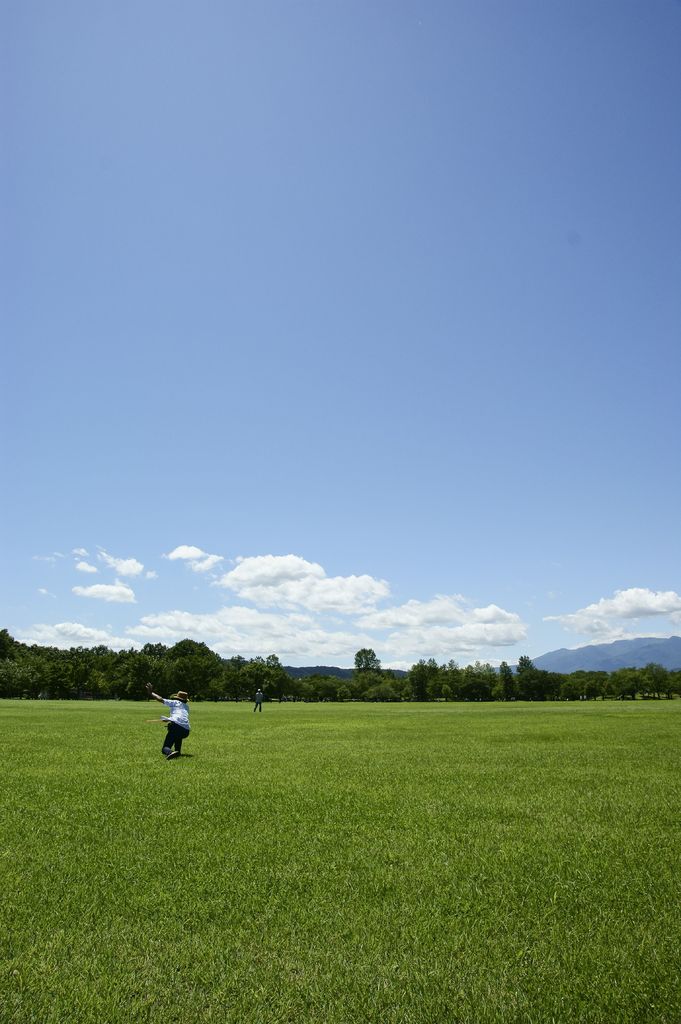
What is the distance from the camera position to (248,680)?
460 ft

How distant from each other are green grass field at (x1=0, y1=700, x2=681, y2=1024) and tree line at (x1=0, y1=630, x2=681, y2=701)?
9850 cm

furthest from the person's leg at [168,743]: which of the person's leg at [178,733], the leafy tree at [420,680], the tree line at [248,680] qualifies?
the leafy tree at [420,680]

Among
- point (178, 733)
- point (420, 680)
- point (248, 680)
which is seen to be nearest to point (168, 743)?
point (178, 733)

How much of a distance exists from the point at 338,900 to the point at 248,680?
459 feet

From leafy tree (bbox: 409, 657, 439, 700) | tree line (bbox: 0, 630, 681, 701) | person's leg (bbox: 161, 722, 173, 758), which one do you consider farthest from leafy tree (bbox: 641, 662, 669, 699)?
person's leg (bbox: 161, 722, 173, 758)

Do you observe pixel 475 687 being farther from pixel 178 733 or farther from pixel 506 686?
pixel 178 733

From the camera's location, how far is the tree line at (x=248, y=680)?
423ft

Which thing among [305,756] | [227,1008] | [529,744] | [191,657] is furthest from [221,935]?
[191,657]

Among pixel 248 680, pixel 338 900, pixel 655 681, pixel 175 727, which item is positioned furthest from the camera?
pixel 655 681

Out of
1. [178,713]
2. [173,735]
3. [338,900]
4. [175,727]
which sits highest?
[178,713]

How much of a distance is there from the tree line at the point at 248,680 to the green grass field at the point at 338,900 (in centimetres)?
9850

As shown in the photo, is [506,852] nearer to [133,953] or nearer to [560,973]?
[560,973]

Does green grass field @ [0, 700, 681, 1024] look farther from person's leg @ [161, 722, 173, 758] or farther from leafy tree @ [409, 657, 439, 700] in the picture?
leafy tree @ [409, 657, 439, 700]

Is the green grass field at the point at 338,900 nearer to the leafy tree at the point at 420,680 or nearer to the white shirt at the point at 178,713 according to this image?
the white shirt at the point at 178,713
